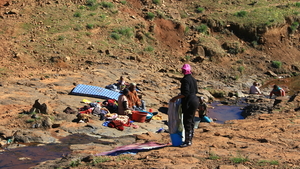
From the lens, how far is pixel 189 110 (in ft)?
25.4

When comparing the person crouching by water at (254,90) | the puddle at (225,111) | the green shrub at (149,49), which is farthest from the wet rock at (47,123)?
the green shrub at (149,49)

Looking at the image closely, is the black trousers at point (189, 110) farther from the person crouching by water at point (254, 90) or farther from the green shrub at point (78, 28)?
the green shrub at point (78, 28)

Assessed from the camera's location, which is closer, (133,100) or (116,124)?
(116,124)

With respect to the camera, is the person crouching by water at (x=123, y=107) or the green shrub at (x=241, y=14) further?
the green shrub at (x=241, y=14)

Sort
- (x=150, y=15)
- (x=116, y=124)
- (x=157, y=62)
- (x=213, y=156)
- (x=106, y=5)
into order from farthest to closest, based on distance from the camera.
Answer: (x=150, y=15) < (x=106, y=5) < (x=157, y=62) < (x=116, y=124) < (x=213, y=156)

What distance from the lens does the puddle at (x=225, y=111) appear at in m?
14.9

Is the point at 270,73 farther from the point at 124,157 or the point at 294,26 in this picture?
the point at 124,157

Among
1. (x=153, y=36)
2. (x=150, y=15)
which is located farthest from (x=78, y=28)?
(x=150, y=15)

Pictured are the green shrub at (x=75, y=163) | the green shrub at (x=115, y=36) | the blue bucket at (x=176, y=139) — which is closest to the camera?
the green shrub at (x=75, y=163)

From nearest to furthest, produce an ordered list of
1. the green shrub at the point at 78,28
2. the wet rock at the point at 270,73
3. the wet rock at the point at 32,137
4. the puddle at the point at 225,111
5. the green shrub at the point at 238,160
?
Result: the green shrub at the point at 238,160, the wet rock at the point at 32,137, the puddle at the point at 225,111, the green shrub at the point at 78,28, the wet rock at the point at 270,73

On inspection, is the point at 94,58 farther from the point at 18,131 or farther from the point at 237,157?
the point at 237,157

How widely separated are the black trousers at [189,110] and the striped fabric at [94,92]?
616 cm

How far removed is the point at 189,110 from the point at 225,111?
849 cm

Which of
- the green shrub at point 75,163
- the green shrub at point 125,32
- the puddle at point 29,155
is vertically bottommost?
the puddle at point 29,155
